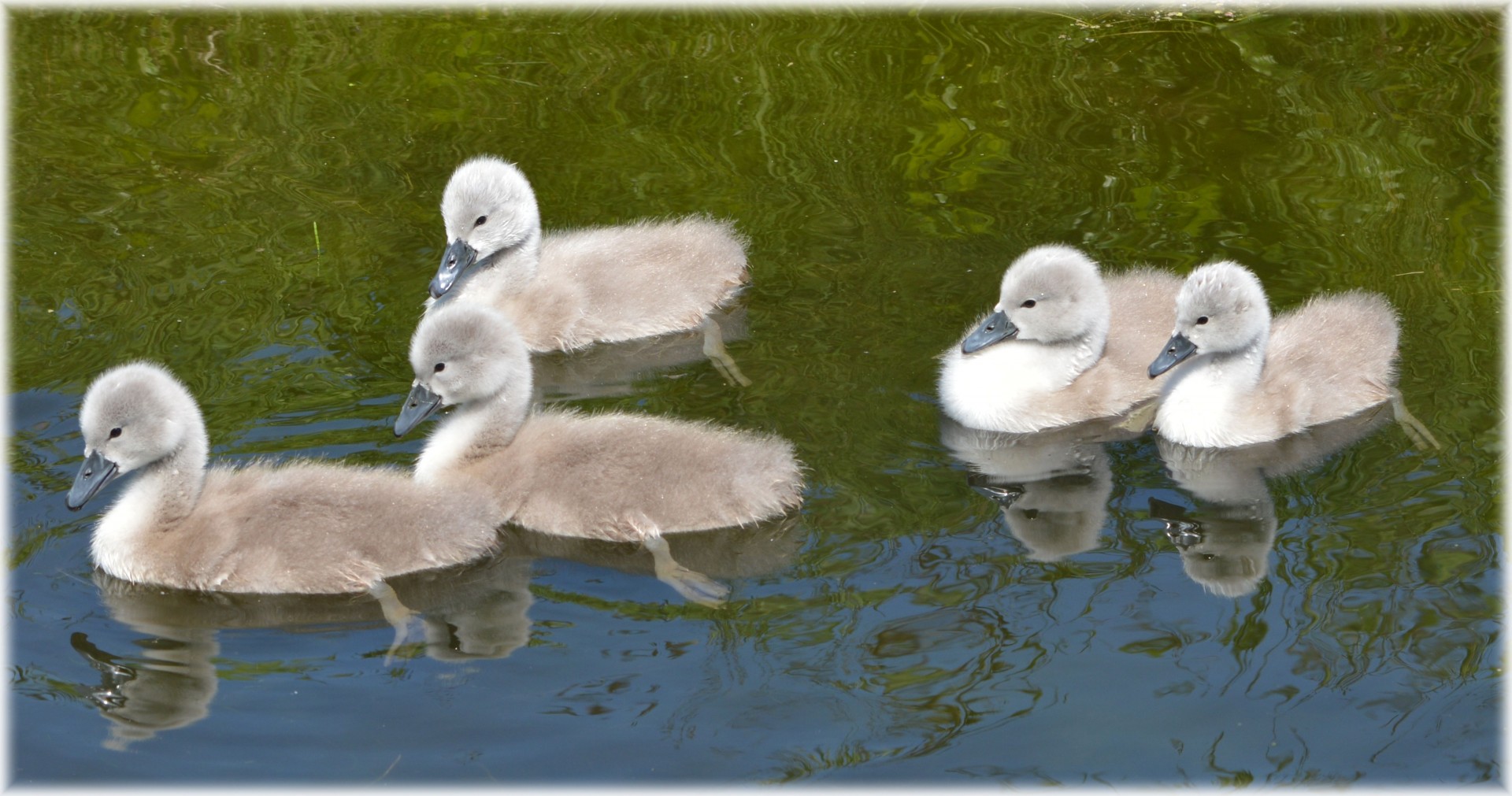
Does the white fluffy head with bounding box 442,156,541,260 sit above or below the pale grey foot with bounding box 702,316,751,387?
above

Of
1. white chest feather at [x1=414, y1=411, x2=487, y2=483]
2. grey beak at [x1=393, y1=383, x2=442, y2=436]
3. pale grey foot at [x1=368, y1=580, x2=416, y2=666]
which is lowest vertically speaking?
pale grey foot at [x1=368, y1=580, x2=416, y2=666]

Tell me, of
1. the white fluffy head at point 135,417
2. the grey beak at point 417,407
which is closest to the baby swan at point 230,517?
the white fluffy head at point 135,417

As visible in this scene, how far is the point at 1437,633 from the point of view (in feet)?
18.1

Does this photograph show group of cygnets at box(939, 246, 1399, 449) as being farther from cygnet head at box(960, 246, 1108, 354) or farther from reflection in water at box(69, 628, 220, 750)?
reflection in water at box(69, 628, 220, 750)

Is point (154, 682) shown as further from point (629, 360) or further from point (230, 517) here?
point (629, 360)

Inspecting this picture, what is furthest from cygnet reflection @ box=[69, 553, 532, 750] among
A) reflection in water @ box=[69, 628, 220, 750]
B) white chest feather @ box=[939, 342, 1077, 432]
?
white chest feather @ box=[939, 342, 1077, 432]

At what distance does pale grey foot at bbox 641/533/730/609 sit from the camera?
5.70 m

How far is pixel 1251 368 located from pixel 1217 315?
30cm

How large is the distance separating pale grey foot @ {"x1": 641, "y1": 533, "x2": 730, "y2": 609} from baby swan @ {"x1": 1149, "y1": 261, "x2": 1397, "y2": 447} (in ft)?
6.75

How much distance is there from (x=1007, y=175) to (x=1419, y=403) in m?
2.56

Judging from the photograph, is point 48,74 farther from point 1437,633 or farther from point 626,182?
point 1437,633

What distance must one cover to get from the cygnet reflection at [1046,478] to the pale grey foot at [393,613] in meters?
2.00

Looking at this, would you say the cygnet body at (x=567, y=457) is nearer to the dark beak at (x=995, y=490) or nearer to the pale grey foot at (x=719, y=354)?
the dark beak at (x=995, y=490)

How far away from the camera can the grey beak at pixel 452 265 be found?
757 centimetres
